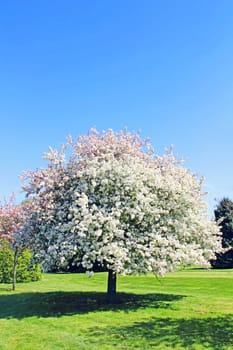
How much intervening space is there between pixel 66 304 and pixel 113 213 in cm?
450

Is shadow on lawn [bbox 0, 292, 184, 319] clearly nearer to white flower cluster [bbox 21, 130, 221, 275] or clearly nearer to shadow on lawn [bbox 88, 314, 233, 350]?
white flower cluster [bbox 21, 130, 221, 275]

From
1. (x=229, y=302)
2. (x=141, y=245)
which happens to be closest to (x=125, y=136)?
(x=141, y=245)

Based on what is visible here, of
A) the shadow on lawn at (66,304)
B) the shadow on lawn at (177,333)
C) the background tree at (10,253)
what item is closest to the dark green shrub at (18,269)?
the background tree at (10,253)

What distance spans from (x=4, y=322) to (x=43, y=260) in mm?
2799

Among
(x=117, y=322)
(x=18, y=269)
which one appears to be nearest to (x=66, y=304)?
(x=117, y=322)

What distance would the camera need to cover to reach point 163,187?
14.5 metres

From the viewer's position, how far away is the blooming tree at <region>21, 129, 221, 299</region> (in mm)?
12945

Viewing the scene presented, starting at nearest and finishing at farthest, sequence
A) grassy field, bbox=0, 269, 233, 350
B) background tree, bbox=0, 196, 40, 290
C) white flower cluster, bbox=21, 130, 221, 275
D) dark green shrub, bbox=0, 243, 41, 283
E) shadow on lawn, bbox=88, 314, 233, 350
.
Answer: shadow on lawn, bbox=88, 314, 233, 350
grassy field, bbox=0, 269, 233, 350
white flower cluster, bbox=21, 130, 221, 275
background tree, bbox=0, 196, 40, 290
dark green shrub, bbox=0, 243, 41, 283

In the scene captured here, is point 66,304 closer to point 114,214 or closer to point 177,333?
point 114,214

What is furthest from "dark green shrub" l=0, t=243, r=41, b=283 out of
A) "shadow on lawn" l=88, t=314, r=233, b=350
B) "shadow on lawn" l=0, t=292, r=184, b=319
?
"shadow on lawn" l=88, t=314, r=233, b=350

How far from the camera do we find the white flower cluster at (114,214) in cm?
1294

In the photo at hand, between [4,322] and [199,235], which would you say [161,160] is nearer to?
[199,235]


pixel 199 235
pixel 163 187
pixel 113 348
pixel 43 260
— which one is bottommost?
pixel 113 348

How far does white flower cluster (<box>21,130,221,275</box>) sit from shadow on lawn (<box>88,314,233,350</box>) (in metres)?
2.52
